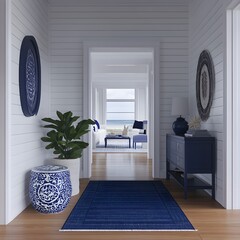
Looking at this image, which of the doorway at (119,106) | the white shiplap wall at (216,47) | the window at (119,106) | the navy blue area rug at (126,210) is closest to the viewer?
the navy blue area rug at (126,210)

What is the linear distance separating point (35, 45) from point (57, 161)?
1.60 metres

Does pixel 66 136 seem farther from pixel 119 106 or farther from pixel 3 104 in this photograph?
pixel 119 106

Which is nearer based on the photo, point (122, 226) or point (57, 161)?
point (122, 226)

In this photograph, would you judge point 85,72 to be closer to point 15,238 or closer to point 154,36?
point 154,36

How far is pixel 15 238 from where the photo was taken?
9.05 feet

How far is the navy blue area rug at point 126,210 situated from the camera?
10.0ft

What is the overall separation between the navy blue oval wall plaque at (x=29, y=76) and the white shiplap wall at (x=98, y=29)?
3.44 feet

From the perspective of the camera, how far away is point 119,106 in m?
14.3

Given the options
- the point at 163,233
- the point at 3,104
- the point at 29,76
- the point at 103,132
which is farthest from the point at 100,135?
the point at 163,233

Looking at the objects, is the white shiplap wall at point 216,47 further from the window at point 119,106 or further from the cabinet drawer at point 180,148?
the window at point 119,106

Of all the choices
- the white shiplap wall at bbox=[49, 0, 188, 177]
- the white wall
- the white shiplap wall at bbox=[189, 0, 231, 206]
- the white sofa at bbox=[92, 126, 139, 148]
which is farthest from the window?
the white wall

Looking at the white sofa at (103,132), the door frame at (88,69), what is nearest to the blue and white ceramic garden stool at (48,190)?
the door frame at (88,69)

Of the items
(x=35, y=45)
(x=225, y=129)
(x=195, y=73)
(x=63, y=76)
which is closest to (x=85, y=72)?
(x=63, y=76)

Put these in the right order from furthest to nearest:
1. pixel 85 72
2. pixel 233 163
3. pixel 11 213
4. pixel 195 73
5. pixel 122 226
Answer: pixel 85 72
pixel 195 73
pixel 233 163
pixel 11 213
pixel 122 226
